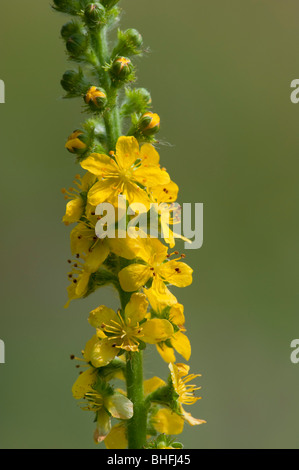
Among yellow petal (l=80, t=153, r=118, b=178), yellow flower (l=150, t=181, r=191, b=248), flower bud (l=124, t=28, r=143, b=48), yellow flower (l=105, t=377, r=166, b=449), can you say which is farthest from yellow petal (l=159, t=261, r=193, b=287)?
flower bud (l=124, t=28, r=143, b=48)

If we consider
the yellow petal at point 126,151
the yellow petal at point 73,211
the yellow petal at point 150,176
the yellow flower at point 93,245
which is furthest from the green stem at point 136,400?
the yellow petal at point 126,151

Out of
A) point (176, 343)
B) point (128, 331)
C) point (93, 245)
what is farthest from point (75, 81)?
point (176, 343)

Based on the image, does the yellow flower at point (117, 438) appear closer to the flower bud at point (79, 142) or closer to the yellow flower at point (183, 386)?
the yellow flower at point (183, 386)

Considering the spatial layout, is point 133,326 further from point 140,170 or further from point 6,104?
point 6,104

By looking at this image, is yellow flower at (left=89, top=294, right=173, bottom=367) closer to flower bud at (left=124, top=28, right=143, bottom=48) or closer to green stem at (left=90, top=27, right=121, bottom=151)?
green stem at (left=90, top=27, right=121, bottom=151)

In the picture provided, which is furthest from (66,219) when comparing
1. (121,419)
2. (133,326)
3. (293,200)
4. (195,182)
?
(293,200)

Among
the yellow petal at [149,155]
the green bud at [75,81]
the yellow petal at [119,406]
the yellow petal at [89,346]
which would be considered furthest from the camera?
the green bud at [75,81]
